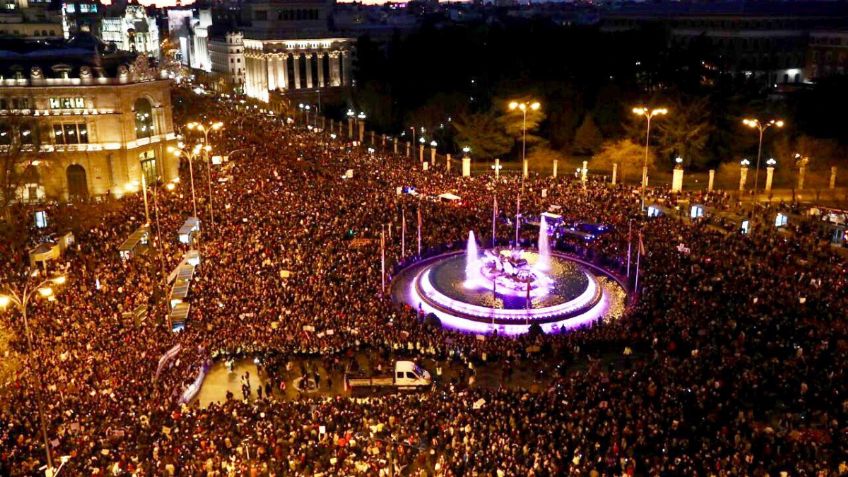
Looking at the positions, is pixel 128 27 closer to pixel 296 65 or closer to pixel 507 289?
pixel 296 65

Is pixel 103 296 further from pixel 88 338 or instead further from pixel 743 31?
pixel 743 31

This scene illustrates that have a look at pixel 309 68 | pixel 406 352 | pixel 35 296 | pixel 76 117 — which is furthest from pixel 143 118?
pixel 309 68

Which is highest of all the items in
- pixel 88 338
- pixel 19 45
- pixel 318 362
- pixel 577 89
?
pixel 19 45

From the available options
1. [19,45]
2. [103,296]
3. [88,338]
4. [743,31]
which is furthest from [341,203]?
[743,31]

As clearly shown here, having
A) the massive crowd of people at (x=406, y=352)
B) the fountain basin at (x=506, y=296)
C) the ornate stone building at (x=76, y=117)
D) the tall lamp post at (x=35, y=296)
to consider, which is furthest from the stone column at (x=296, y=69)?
the tall lamp post at (x=35, y=296)

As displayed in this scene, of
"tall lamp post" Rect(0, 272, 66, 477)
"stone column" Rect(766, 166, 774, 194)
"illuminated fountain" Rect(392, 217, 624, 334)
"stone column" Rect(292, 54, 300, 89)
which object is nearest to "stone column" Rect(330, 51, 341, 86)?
"stone column" Rect(292, 54, 300, 89)

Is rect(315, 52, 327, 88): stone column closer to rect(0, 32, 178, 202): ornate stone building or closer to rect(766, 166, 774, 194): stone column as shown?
A: rect(0, 32, 178, 202): ornate stone building
